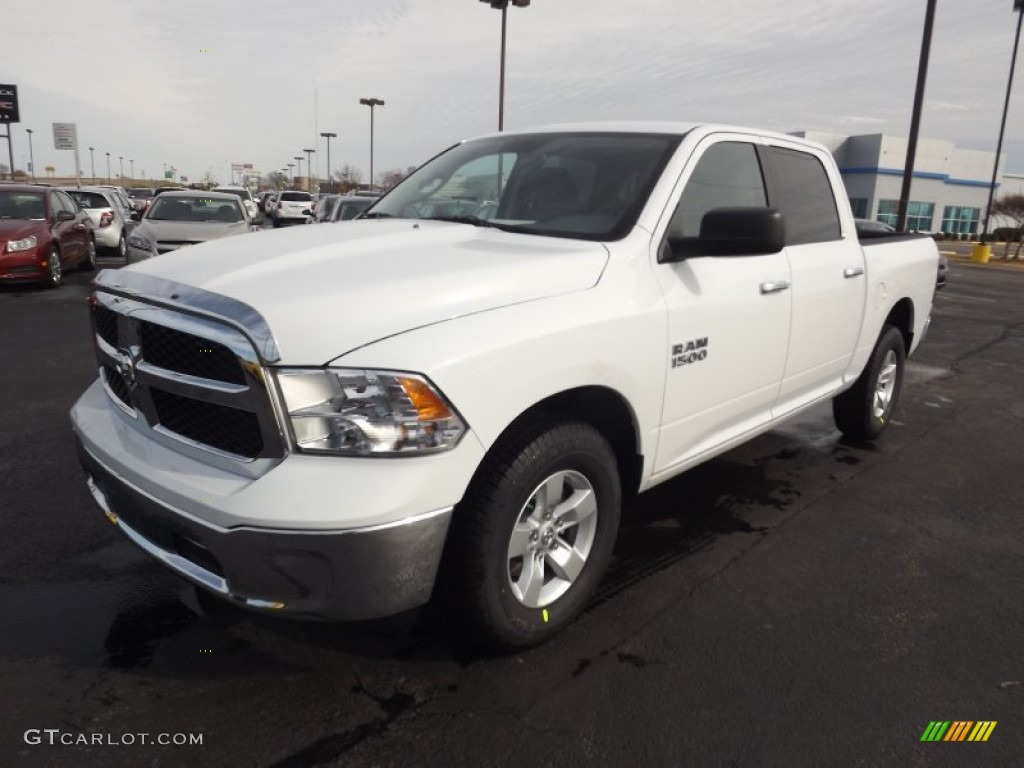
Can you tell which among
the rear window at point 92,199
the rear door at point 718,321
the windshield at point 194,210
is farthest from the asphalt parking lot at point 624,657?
the rear window at point 92,199

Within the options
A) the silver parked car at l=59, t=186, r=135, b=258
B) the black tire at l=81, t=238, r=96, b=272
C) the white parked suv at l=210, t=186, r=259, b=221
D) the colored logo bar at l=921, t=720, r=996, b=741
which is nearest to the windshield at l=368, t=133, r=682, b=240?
the colored logo bar at l=921, t=720, r=996, b=741

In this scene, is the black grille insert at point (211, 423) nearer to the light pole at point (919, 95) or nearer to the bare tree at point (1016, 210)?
the light pole at point (919, 95)

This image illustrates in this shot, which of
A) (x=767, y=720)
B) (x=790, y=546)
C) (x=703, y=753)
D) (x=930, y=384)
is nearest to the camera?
(x=703, y=753)

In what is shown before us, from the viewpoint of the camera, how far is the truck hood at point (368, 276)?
218 centimetres

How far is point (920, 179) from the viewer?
53812 mm

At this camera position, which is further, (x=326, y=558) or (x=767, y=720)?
(x=767, y=720)

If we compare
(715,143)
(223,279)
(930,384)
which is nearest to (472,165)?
(715,143)

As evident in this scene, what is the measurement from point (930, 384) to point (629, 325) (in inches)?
243

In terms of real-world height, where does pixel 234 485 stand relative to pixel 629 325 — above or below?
below

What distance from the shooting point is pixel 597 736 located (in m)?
2.33

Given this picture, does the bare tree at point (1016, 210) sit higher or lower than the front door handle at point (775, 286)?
higher

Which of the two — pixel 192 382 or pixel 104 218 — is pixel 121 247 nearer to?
pixel 104 218

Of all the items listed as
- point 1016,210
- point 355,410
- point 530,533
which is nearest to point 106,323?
point 355,410

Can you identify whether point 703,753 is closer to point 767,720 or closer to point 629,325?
point 767,720
